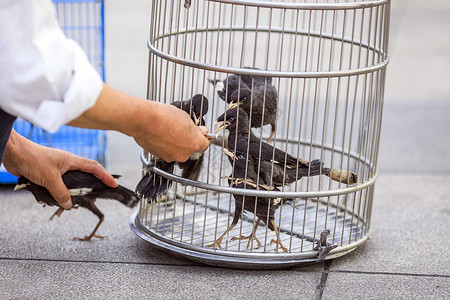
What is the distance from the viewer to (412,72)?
6.29 meters

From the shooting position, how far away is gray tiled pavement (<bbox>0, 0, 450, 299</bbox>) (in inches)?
100

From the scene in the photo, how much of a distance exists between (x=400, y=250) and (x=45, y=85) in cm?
183

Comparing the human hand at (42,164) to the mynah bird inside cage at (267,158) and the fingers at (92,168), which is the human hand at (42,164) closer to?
the fingers at (92,168)

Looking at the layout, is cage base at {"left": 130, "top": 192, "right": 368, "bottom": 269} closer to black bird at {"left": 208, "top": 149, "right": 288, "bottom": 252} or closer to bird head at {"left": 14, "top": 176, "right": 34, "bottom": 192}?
black bird at {"left": 208, "top": 149, "right": 288, "bottom": 252}

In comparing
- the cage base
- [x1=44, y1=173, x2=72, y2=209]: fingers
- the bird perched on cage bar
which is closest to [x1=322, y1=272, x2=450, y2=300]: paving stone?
the cage base

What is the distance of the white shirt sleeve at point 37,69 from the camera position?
71.2 inches

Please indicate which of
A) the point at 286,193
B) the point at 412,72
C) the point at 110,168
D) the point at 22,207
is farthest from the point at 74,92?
the point at 412,72

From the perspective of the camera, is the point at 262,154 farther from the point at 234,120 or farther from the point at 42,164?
the point at 42,164

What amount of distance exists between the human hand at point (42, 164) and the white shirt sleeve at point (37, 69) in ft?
2.82

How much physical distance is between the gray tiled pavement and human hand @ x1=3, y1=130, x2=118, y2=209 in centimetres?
29

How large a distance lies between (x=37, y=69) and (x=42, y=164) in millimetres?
978

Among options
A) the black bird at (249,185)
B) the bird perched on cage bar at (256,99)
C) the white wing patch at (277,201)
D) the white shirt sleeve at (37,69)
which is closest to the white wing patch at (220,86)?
the bird perched on cage bar at (256,99)

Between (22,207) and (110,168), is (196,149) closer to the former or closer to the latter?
(22,207)

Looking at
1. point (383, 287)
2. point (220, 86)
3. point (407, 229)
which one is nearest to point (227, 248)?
point (383, 287)
